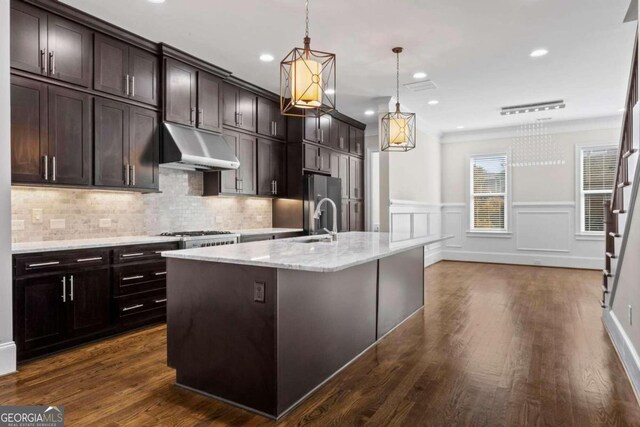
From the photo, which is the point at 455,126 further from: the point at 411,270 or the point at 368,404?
the point at 368,404

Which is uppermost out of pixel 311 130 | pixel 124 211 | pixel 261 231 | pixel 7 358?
pixel 311 130

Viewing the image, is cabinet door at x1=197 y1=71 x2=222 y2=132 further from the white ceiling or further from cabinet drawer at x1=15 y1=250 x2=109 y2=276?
cabinet drawer at x1=15 y1=250 x2=109 y2=276

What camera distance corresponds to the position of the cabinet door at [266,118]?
18.5ft

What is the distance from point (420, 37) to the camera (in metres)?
3.91

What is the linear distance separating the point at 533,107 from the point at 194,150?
18.2 feet

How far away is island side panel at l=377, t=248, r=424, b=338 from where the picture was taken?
3512 millimetres

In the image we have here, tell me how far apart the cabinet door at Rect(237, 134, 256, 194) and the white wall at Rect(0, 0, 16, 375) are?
8.92 feet

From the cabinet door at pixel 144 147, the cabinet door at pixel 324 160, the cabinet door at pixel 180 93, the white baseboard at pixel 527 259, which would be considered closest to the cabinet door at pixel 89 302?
the cabinet door at pixel 144 147

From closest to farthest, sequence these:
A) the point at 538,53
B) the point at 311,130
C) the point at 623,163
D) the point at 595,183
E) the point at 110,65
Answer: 1. the point at 623,163
2. the point at 110,65
3. the point at 538,53
4. the point at 311,130
5. the point at 595,183

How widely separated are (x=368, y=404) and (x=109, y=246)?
2.54 metres

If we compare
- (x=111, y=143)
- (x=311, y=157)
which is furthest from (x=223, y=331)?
(x=311, y=157)

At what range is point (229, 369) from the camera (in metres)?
2.29

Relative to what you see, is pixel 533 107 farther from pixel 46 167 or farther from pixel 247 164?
pixel 46 167

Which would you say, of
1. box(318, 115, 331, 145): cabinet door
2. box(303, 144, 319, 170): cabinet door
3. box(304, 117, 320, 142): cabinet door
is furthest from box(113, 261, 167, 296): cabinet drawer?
box(318, 115, 331, 145): cabinet door
